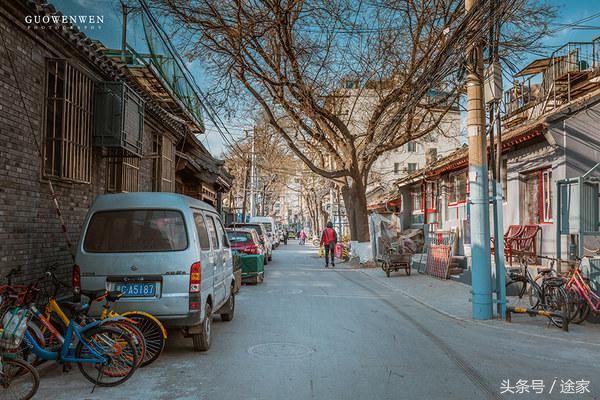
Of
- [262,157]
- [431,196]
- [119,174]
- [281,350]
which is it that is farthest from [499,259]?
[262,157]

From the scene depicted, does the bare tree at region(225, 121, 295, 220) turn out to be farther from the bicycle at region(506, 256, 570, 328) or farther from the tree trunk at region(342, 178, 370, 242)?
the bicycle at region(506, 256, 570, 328)

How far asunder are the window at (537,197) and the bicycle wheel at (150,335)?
445 inches

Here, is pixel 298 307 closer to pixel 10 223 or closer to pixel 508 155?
pixel 10 223

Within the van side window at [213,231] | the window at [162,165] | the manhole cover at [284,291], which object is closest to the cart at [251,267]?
the manhole cover at [284,291]

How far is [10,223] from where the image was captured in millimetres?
7570

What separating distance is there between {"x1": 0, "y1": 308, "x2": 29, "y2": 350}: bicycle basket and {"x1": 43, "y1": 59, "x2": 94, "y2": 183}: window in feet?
13.4

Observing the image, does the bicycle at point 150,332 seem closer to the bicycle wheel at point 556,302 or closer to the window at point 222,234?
the window at point 222,234

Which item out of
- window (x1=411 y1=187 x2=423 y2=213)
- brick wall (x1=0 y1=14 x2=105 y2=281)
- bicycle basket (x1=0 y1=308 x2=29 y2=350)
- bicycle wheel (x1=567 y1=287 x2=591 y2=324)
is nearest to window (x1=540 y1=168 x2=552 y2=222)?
bicycle wheel (x1=567 y1=287 x2=591 y2=324)

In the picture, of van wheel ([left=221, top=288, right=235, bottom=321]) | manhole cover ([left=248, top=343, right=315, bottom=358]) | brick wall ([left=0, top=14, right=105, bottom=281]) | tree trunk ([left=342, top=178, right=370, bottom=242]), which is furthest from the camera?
tree trunk ([left=342, top=178, right=370, bottom=242])

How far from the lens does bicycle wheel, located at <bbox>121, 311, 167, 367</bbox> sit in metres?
6.11

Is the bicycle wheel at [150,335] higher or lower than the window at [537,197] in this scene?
lower

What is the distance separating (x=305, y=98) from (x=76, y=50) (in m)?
11.2

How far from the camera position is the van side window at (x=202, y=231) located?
22.6ft

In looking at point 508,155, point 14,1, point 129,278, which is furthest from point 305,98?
point 129,278
